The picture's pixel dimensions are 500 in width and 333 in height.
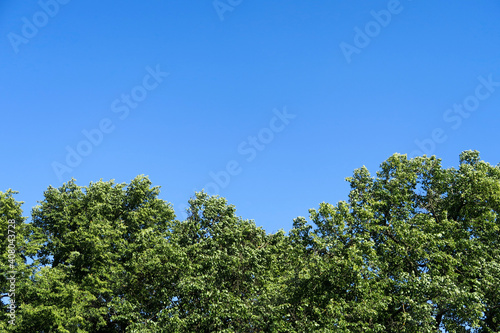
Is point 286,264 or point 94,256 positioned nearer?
point 286,264

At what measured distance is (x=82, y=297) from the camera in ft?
101

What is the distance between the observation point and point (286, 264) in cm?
3144

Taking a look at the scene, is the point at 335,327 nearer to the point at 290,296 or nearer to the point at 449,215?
the point at 290,296

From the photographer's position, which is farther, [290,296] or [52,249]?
[52,249]

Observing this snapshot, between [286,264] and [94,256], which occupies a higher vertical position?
[94,256]

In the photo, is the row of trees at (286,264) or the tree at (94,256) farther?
the tree at (94,256)

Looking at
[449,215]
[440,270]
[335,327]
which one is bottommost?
[335,327]

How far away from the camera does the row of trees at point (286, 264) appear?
75.8ft

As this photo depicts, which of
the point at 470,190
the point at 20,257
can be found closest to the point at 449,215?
the point at 470,190

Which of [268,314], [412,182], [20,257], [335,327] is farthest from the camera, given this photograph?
[20,257]

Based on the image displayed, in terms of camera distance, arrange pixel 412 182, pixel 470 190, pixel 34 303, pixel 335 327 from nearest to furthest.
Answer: pixel 335 327 < pixel 470 190 < pixel 412 182 < pixel 34 303

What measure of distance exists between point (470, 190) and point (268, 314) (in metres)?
14.8

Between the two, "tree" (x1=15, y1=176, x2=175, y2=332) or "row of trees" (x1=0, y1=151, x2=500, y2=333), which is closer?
"row of trees" (x1=0, y1=151, x2=500, y2=333)

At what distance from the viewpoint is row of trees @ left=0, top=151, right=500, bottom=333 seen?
75.8 ft
